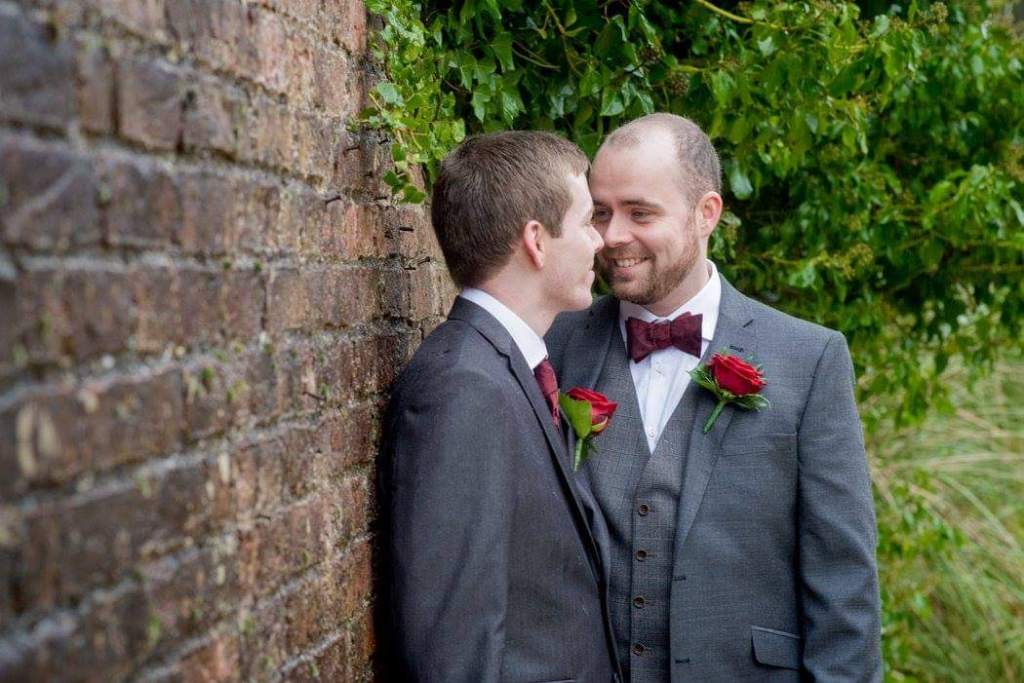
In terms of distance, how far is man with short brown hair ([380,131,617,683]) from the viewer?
2.21 m

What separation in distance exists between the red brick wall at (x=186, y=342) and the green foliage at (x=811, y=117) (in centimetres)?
44

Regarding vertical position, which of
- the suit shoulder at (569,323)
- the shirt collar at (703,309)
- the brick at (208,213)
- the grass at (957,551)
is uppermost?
the brick at (208,213)

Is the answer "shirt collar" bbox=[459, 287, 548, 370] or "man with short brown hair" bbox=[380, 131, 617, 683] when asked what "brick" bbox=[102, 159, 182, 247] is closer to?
"man with short brown hair" bbox=[380, 131, 617, 683]

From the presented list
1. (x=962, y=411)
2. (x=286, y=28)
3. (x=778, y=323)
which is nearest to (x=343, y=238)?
(x=286, y=28)

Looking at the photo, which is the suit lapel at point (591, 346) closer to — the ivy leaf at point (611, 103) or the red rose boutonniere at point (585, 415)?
the red rose boutonniere at point (585, 415)

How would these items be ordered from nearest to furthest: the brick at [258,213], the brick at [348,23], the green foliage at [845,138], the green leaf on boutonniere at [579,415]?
the brick at [258,213] < the brick at [348,23] < the green leaf on boutonniere at [579,415] < the green foliage at [845,138]

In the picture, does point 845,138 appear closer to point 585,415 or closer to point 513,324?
point 585,415

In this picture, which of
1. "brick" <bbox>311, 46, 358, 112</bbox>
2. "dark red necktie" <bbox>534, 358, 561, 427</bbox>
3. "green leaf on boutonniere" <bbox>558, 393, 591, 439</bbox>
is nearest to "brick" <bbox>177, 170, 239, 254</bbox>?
"brick" <bbox>311, 46, 358, 112</bbox>

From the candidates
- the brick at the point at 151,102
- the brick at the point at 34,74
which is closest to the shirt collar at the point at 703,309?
the brick at the point at 151,102

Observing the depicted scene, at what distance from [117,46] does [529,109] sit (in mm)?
2178

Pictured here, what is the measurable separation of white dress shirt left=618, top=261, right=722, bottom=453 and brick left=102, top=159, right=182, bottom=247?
1588 mm

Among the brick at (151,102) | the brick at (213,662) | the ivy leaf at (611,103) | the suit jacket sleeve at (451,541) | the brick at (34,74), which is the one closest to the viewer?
the brick at (34,74)

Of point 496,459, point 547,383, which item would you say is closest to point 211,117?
point 496,459

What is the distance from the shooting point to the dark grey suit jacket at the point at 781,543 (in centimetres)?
272
